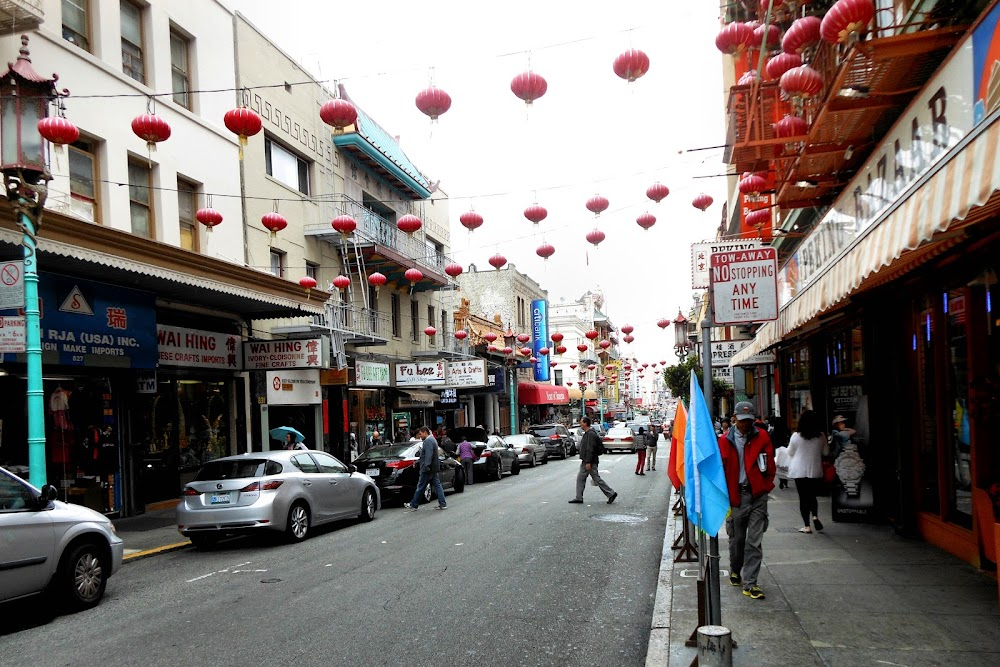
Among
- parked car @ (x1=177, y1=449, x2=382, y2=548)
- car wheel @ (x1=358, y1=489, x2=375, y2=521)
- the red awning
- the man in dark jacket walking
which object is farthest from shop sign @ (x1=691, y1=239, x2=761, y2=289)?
the red awning

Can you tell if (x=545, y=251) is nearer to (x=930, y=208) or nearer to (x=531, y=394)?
(x=930, y=208)

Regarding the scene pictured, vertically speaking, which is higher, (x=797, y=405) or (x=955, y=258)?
(x=955, y=258)

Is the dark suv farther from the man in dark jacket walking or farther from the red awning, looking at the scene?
the man in dark jacket walking

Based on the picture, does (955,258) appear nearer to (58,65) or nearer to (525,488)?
(525,488)

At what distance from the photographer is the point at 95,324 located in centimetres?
1343

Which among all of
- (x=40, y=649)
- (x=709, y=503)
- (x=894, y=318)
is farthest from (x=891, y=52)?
(x=40, y=649)

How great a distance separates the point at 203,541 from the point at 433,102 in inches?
296

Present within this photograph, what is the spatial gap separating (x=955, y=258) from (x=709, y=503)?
14.5 feet

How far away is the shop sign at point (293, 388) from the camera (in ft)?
67.3

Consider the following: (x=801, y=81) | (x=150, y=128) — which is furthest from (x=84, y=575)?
(x=801, y=81)

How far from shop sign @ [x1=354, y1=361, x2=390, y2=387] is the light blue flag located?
758 inches

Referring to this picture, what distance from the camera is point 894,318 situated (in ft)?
33.3

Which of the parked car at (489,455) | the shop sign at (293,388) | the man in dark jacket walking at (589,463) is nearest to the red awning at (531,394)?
the parked car at (489,455)

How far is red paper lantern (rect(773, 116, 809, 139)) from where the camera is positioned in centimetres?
1034
